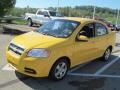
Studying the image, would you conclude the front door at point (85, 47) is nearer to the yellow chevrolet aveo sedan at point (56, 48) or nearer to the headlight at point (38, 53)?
the yellow chevrolet aveo sedan at point (56, 48)

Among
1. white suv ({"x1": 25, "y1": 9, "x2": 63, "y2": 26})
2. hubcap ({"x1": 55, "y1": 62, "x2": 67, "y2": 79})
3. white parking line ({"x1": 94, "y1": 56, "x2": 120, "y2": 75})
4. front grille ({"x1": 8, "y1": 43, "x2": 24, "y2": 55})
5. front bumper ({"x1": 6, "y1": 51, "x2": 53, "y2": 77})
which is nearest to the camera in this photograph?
front bumper ({"x1": 6, "y1": 51, "x2": 53, "y2": 77})

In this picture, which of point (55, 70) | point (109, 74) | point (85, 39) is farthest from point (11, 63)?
point (109, 74)

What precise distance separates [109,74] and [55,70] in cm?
217

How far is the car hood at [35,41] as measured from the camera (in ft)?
21.6

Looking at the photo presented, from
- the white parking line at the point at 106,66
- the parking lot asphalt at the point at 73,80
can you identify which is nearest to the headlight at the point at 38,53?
the parking lot asphalt at the point at 73,80

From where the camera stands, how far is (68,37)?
723 centimetres

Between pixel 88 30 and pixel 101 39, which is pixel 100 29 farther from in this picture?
pixel 88 30

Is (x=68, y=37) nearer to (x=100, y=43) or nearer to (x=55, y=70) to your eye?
(x=55, y=70)

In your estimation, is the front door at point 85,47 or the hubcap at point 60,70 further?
the front door at point 85,47

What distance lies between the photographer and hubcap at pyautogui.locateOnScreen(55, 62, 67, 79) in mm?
6902

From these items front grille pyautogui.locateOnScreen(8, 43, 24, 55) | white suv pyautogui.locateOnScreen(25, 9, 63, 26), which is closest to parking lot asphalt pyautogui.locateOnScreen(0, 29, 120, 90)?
front grille pyautogui.locateOnScreen(8, 43, 24, 55)

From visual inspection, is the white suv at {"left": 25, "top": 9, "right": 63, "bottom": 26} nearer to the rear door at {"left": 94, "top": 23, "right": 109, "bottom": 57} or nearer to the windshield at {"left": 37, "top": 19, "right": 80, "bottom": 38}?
the rear door at {"left": 94, "top": 23, "right": 109, "bottom": 57}

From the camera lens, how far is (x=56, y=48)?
6.63 m

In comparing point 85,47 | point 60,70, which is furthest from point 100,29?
point 60,70
